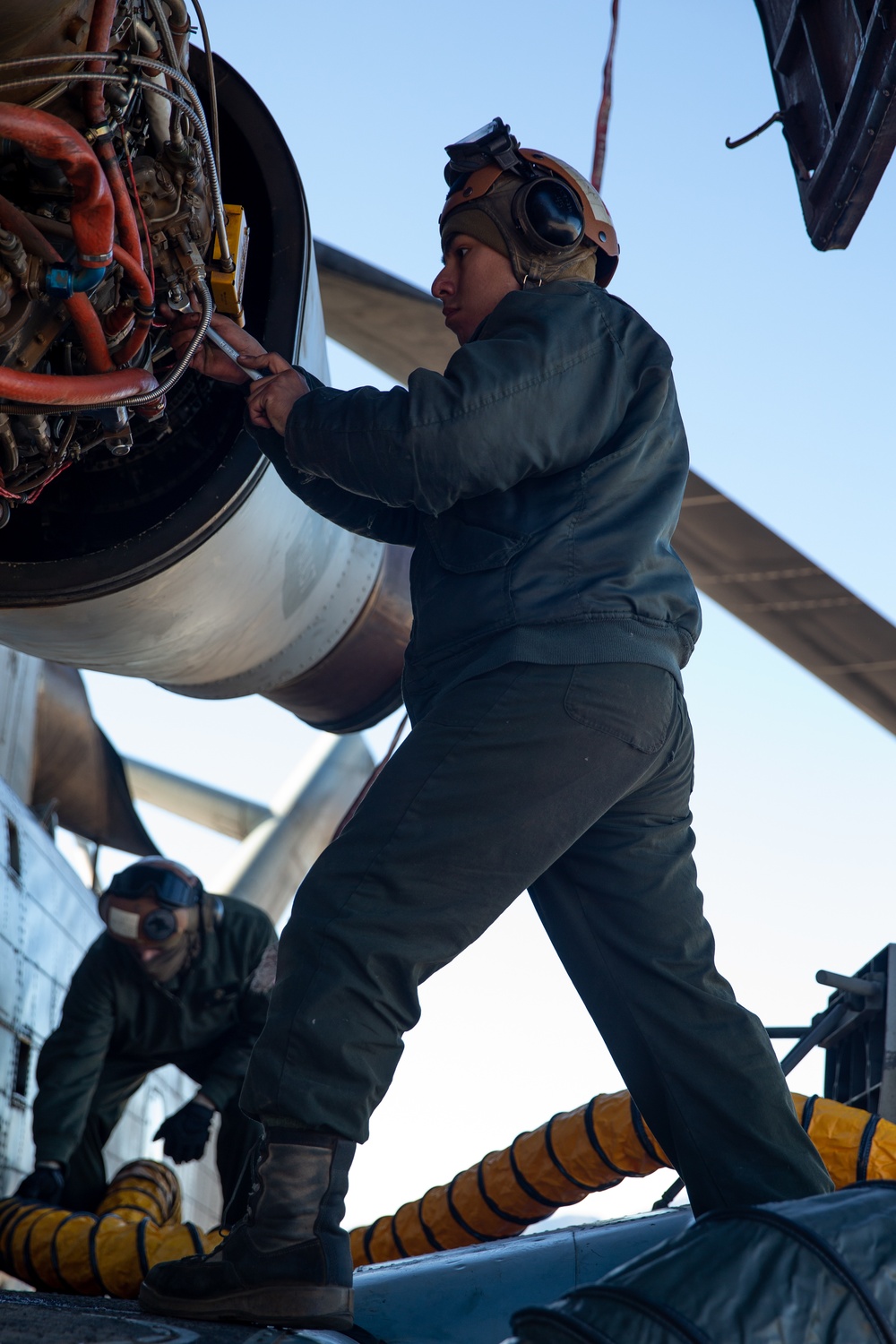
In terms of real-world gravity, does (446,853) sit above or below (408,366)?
below

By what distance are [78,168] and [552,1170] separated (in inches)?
100

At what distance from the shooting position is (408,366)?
4.72 m

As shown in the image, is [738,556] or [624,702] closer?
[624,702]

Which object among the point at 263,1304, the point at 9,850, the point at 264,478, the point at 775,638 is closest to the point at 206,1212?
the point at 9,850

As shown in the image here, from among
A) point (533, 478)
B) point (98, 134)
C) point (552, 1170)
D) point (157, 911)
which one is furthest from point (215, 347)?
point (157, 911)

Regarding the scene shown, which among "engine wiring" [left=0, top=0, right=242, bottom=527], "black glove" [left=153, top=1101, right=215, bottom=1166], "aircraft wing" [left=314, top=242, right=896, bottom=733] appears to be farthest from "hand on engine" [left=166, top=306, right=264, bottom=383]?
"black glove" [left=153, top=1101, right=215, bottom=1166]

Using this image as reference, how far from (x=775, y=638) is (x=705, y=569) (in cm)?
36

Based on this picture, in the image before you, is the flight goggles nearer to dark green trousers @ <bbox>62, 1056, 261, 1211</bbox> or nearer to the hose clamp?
dark green trousers @ <bbox>62, 1056, 261, 1211</bbox>

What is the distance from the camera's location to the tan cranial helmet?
7.57 feet

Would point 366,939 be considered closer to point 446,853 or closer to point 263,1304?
point 446,853

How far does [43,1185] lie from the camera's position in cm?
453

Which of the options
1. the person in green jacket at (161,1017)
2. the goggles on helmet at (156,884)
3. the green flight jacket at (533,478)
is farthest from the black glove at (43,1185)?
the green flight jacket at (533,478)

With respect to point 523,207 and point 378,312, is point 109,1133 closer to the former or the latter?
point 378,312

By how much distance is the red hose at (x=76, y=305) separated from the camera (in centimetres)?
193
